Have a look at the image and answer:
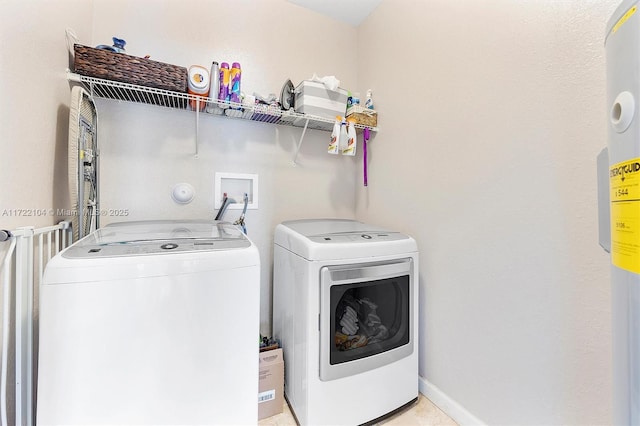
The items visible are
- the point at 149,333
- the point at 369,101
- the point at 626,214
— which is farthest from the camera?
the point at 369,101

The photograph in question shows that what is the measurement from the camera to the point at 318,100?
1754 mm

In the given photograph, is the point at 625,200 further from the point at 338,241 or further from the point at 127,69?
the point at 127,69

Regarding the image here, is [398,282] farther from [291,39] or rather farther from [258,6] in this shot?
[258,6]

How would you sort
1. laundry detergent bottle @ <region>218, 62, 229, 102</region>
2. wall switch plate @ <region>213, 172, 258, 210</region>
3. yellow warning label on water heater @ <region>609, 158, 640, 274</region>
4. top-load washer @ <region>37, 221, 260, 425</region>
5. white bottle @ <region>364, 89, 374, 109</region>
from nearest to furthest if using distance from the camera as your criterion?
yellow warning label on water heater @ <region>609, 158, 640, 274</region>
top-load washer @ <region>37, 221, 260, 425</region>
laundry detergent bottle @ <region>218, 62, 229, 102</region>
wall switch plate @ <region>213, 172, 258, 210</region>
white bottle @ <region>364, 89, 374, 109</region>

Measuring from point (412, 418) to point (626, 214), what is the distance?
1385mm

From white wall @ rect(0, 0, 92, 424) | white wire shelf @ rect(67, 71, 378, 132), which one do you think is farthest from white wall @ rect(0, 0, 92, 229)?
white wire shelf @ rect(67, 71, 378, 132)

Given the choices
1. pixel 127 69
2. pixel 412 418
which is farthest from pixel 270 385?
pixel 127 69

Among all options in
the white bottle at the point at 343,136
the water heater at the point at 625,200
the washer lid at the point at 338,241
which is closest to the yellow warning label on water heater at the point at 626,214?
the water heater at the point at 625,200

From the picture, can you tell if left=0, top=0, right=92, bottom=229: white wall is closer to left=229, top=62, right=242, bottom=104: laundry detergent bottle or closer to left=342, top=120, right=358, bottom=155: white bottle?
left=229, top=62, right=242, bottom=104: laundry detergent bottle

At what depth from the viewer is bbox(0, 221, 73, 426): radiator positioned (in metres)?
0.75

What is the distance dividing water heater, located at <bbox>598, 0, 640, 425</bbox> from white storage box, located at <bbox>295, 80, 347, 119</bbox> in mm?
1371

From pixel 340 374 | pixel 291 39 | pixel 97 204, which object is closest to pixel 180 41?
pixel 291 39

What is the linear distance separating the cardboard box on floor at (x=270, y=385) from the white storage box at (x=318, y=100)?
146cm

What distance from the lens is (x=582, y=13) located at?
3.01 ft
